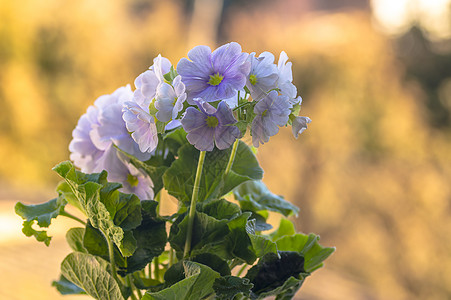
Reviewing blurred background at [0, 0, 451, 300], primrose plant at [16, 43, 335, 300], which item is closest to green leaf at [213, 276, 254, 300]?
primrose plant at [16, 43, 335, 300]

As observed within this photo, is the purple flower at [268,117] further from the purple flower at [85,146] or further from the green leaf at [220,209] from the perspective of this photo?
Answer: the purple flower at [85,146]

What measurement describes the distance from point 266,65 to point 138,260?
204 mm


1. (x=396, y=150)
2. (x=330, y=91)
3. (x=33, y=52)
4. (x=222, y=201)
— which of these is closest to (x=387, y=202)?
(x=396, y=150)

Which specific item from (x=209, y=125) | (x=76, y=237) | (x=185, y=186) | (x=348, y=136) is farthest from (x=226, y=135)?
(x=348, y=136)

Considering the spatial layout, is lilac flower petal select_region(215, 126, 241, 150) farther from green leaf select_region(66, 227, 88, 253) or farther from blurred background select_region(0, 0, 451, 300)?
blurred background select_region(0, 0, 451, 300)

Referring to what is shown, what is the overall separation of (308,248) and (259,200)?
7 cm

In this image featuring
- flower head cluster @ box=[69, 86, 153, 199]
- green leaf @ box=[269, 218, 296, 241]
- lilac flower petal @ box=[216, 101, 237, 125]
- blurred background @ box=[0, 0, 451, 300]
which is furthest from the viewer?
blurred background @ box=[0, 0, 451, 300]

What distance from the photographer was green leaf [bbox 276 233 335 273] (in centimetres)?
51

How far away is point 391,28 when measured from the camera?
306cm

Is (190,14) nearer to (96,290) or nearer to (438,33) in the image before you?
(438,33)

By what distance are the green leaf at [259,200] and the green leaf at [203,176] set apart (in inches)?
1.8

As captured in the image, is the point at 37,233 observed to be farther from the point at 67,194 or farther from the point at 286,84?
the point at 286,84

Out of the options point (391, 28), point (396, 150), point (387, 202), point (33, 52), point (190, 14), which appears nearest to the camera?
point (387, 202)

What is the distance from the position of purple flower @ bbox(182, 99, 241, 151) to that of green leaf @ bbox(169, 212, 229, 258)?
0.08 m
